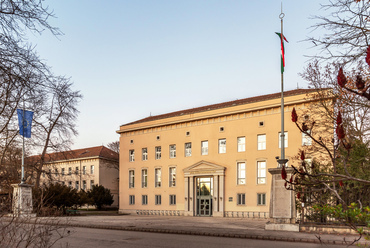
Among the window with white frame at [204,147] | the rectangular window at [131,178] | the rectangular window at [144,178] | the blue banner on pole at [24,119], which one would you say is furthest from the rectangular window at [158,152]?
the blue banner on pole at [24,119]

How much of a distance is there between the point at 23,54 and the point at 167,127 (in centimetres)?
4092

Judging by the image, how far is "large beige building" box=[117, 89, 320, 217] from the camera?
123ft

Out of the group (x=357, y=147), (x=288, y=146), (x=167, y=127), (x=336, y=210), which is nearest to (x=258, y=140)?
(x=288, y=146)

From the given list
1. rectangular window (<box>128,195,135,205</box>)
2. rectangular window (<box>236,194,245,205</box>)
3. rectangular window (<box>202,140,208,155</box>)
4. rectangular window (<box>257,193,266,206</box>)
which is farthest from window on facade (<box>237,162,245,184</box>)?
rectangular window (<box>128,195,135,205</box>)

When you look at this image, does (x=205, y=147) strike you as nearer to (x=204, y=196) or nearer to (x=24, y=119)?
(x=204, y=196)

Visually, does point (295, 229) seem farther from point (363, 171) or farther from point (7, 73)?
point (7, 73)

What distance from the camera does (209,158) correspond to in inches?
1665

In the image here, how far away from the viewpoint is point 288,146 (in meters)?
36.5

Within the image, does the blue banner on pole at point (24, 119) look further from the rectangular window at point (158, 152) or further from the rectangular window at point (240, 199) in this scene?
the rectangular window at point (158, 152)

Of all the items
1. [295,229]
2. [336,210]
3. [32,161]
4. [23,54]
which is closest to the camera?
[336,210]

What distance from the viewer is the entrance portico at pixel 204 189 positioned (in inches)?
1591

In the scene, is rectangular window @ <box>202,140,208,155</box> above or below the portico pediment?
above

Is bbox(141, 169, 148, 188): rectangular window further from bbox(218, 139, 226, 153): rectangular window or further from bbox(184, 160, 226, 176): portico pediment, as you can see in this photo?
bbox(218, 139, 226, 153): rectangular window

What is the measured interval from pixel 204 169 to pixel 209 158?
1411mm
